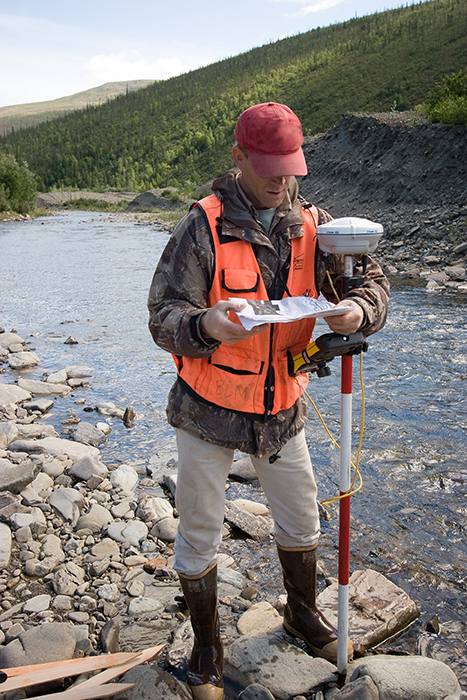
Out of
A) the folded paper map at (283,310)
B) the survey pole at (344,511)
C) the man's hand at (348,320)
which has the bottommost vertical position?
the survey pole at (344,511)

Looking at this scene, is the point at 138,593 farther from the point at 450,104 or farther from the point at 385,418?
the point at 450,104

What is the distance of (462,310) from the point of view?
11.0 meters

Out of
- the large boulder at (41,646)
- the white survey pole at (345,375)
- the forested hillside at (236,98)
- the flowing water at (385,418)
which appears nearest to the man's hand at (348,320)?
the white survey pole at (345,375)

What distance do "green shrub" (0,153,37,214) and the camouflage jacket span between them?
177 feet

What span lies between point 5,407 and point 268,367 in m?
4.82

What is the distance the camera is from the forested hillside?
50688 mm

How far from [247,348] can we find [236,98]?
107m

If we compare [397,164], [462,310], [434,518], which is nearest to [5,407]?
[434,518]

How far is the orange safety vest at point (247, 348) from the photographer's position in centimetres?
242

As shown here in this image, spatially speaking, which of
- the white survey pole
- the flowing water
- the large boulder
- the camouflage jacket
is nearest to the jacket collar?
the camouflage jacket

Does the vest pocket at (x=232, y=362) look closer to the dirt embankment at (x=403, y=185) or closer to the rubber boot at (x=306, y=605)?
the rubber boot at (x=306, y=605)

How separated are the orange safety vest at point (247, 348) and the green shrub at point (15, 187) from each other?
5413 centimetres

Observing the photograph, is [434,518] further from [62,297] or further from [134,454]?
[62,297]

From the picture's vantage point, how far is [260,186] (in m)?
2.44
